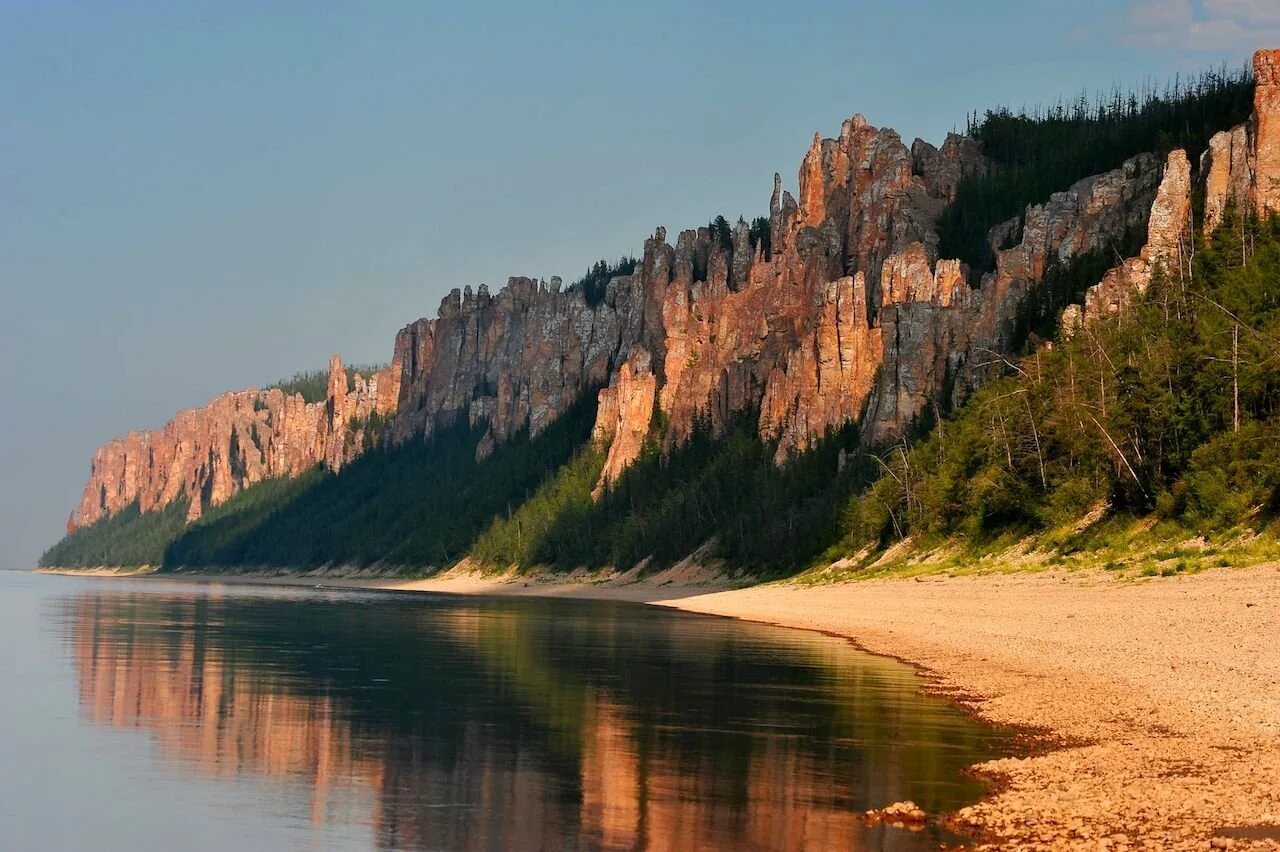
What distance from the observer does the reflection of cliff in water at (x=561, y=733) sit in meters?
20.8

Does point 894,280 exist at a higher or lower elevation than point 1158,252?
higher

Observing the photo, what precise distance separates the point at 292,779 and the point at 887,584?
56.7 meters

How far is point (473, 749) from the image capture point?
26922mm

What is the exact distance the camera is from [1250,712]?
26422 mm

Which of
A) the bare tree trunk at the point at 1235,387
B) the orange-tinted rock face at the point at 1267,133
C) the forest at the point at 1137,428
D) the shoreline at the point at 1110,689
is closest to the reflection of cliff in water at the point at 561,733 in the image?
the shoreline at the point at 1110,689

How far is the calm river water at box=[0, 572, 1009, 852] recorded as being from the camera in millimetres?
20297

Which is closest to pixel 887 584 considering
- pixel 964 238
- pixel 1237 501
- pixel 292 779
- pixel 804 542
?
pixel 1237 501

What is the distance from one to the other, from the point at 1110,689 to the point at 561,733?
11.9 m

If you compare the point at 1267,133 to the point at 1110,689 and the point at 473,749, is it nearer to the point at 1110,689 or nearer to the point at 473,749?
the point at 1110,689

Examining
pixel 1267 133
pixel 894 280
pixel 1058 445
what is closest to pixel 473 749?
pixel 1058 445

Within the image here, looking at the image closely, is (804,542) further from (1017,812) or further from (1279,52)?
(1017,812)

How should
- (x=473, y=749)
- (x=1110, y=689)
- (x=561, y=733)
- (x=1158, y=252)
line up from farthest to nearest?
(x=1158, y=252) → (x=1110, y=689) → (x=561, y=733) → (x=473, y=749)

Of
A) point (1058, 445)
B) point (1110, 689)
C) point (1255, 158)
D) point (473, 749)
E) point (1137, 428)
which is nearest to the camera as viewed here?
point (473, 749)

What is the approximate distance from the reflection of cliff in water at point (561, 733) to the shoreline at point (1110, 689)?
145 cm
